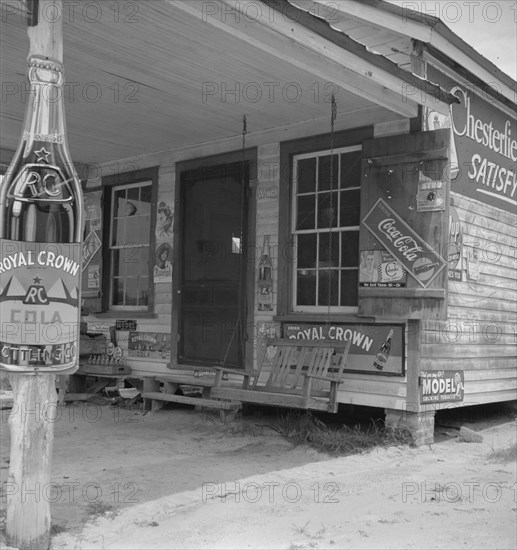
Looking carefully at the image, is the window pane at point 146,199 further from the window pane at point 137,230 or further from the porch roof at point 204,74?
the porch roof at point 204,74

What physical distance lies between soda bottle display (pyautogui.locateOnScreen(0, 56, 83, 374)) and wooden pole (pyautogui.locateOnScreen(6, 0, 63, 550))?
142 mm

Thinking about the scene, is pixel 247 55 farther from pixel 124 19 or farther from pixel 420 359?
pixel 420 359

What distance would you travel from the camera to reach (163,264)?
9.14 meters

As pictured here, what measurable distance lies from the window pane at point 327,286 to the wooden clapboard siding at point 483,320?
1108 millimetres

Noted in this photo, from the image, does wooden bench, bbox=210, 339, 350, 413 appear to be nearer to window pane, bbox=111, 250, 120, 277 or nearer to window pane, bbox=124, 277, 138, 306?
window pane, bbox=124, 277, 138, 306

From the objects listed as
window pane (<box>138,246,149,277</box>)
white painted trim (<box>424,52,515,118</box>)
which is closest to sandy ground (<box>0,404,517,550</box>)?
window pane (<box>138,246,149,277</box>)

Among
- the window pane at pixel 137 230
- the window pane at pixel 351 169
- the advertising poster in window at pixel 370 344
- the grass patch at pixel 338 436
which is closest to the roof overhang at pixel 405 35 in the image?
the window pane at pixel 351 169

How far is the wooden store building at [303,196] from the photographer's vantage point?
19.3 feet

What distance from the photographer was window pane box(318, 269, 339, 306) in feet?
24.8

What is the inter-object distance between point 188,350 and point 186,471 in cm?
316

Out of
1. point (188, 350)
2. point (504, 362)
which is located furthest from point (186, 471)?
point (504, 362)

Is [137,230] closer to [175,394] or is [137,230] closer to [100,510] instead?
[175,394]

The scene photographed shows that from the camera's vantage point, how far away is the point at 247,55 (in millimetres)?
5730

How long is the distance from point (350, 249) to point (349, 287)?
42cm
